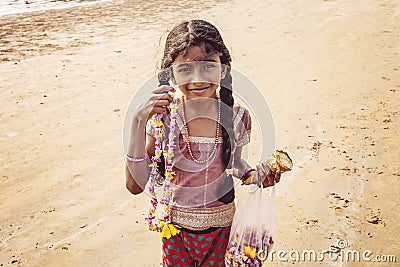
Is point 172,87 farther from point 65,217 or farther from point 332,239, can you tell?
point 65,217

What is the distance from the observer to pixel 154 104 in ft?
5.59

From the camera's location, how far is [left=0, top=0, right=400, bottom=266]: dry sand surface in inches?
127

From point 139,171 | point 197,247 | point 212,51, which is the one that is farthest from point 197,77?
point 197,247

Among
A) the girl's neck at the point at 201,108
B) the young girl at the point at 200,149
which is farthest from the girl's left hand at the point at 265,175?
the girl's neck at the point at 201,108

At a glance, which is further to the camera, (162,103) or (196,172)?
(196,172)

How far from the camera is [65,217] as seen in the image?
3.51 meters

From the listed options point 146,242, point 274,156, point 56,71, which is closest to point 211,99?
point 274,156

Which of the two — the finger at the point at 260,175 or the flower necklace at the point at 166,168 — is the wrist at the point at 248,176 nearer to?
the finger at the point at 260,175

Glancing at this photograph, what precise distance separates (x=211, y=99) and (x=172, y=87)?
0.18m

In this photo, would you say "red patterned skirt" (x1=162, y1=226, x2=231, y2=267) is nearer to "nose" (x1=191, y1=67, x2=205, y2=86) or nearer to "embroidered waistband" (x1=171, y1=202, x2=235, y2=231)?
"embroidered waistband" (x1=171, y1=202, x2=235, y2=231)

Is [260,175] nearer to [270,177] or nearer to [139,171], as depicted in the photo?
[270,177]

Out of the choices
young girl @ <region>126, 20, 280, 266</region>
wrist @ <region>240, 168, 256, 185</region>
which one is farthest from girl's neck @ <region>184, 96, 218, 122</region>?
wrist @ <region>240, 168, 256, 185</region>

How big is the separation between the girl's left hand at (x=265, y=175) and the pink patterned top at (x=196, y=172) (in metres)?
0.17

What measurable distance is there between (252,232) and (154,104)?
2.11 feet
